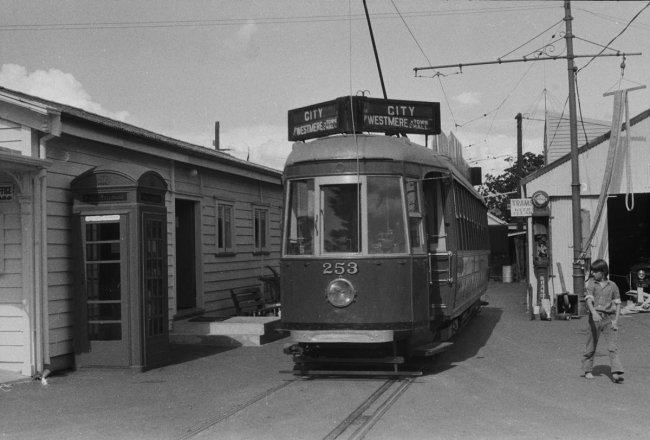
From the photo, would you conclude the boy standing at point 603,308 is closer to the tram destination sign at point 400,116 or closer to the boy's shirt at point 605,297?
the boy's shirt at point 605,297

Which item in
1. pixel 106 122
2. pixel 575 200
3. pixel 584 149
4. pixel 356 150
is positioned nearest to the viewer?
pixel 356 150

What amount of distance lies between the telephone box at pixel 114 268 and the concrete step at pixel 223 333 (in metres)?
2.65

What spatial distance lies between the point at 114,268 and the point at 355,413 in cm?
492

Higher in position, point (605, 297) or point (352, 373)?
point (605, 297)

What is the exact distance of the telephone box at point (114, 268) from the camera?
36.1 feet

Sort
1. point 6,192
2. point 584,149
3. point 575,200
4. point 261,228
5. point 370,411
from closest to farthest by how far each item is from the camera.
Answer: point 370,411 → point 6,192 → point 575,200 → point 584,149 → point 261,228

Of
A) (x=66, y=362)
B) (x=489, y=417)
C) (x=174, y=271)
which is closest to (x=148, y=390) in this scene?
(x=66, y=362)

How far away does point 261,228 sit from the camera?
20016mm

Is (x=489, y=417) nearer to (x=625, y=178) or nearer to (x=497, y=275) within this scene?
(x=625, y=178)

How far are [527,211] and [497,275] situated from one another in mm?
23277

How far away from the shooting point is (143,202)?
1124 centimetres

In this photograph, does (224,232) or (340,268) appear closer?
(340,268)

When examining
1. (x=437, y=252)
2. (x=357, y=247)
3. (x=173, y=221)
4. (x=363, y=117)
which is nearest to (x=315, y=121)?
(x=363, y=117)

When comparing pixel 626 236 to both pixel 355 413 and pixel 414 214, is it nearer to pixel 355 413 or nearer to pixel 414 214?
pixel 414 214
